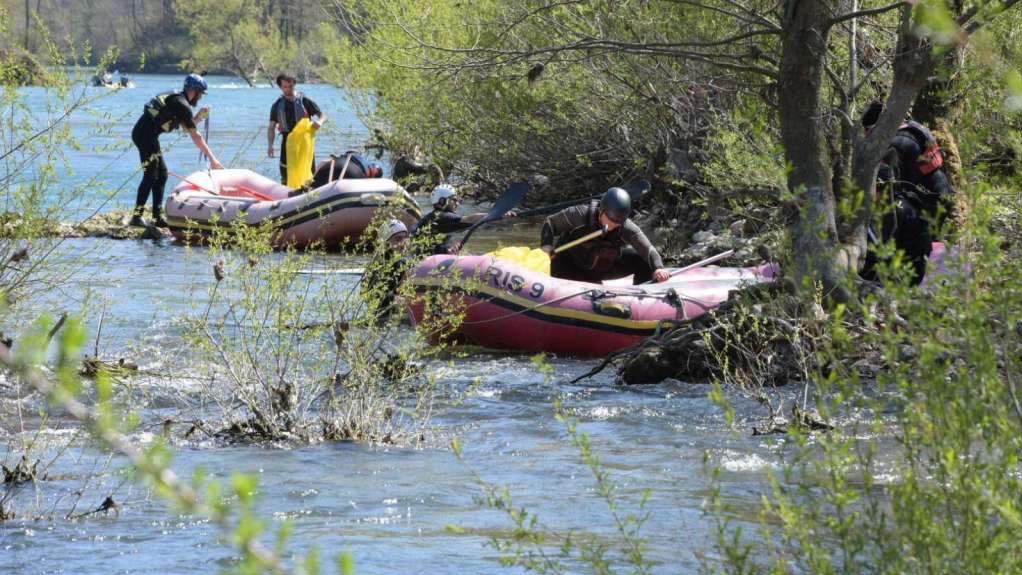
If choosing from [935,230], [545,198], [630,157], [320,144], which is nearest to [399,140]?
[545,198]

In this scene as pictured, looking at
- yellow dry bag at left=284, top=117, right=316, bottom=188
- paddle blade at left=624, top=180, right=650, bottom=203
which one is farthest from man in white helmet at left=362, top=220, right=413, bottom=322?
yellow dry bag at left=284, top=117, right=316, bottom=188

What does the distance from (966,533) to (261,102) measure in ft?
166

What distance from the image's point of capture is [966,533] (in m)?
3.15

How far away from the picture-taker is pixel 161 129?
1558 centimetres

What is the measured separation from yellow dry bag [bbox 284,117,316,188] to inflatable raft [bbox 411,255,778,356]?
21.5 ft

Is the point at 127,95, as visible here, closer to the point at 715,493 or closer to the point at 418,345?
the point at 418,345

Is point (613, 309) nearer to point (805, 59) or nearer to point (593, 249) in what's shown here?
point (593, 249)

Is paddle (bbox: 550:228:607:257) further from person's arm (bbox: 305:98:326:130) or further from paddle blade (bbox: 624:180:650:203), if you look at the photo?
person's arm (bbox: 305:98:326:130)

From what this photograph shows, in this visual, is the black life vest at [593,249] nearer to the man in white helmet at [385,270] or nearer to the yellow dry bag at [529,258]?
the yellow dry bag at [529,258]

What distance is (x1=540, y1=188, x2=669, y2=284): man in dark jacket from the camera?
1029 cm

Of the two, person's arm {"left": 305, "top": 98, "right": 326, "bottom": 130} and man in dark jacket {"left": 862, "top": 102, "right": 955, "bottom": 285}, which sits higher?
person's arm {"left": 305, "top": 98, "right": 326, "bottom": 130}

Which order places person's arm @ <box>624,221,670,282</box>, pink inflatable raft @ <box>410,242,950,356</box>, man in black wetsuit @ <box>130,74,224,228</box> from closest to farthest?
1. pink inflatable raft @ <box>410,242,950,356</box>
2. person's arm @ <box>624,221,670,282</box>
3. man in black wetsuit @ <box>130,74,224,228</box>

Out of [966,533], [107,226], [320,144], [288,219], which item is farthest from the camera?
[320,144]

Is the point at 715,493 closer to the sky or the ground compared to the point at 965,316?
closer to the ground
